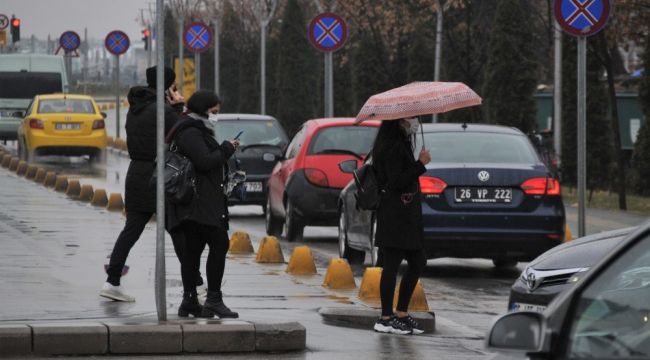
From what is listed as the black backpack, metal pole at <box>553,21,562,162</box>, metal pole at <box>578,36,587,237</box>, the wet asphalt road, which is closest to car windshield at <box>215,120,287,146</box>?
the wet asphalt road

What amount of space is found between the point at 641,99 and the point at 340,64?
26.2 meters

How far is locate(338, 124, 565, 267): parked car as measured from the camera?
1495 cm

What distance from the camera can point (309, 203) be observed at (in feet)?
64.1

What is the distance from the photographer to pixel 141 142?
41.2ft

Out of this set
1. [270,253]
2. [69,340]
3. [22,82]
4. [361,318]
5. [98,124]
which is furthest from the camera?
[22,82]

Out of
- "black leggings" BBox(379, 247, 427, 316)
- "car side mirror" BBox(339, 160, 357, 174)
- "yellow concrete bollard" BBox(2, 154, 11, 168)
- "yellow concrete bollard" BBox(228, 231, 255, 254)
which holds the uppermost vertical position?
"car side mirror" BBox(339, 160, 357, 174)

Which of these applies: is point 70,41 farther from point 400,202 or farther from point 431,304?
point 400,202

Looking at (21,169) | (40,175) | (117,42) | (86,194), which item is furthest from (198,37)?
(86,194)

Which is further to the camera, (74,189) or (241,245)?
(74,189)

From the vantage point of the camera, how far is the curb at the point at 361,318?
1153 cm

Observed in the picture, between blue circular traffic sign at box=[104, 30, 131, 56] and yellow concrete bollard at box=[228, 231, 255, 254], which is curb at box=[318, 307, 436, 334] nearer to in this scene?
yellow concrete bollard at box=[228, 231, 255, 254]

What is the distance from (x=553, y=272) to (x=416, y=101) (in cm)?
207

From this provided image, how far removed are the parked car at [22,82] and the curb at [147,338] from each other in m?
38.2

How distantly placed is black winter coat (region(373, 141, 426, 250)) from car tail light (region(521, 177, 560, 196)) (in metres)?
4.00
